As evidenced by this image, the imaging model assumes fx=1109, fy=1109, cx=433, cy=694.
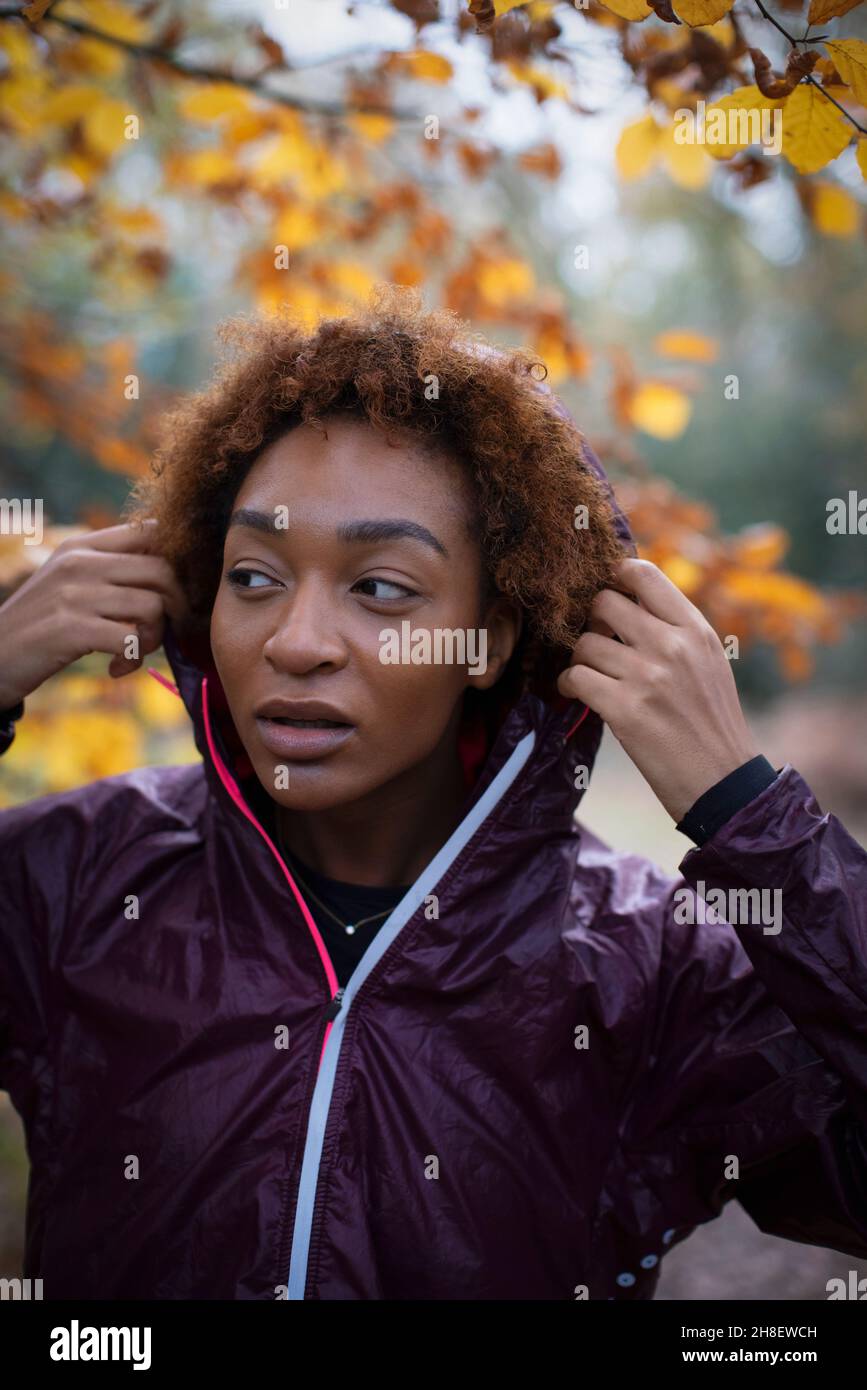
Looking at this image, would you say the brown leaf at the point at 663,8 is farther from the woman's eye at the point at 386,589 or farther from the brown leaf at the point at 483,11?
the woman's eye at the point at 386,589

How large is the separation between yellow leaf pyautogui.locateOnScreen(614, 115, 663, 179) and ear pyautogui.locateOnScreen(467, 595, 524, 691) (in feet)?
3.68

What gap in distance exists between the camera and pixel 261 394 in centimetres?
211

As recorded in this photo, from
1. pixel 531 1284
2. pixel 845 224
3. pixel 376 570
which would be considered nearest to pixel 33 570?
pixel 376 570

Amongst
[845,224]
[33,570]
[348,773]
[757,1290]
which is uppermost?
[845,224]

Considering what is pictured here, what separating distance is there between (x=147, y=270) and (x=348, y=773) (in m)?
2.70

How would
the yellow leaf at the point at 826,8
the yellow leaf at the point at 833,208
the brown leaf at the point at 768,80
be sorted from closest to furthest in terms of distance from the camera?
the yellow leaf at the point at 826,8 → the brown leaf at the point at 768,80 → the yellow leaf at the point at 833,208

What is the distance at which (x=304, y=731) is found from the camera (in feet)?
6.34

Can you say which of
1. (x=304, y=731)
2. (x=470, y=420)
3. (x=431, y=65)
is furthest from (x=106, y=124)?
(x=304, y=731)

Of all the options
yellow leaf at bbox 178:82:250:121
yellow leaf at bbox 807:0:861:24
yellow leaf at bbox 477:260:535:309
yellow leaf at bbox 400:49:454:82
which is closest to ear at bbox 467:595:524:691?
yellow leaf at bbox 807:0:861:24

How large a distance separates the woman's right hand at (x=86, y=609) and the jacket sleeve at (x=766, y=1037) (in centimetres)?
116

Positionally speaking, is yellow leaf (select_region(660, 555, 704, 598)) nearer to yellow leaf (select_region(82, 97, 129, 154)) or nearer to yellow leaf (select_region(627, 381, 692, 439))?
yellow leaf (select_region(627, 381, 692, 439))

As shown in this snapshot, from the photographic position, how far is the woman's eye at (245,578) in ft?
6.57

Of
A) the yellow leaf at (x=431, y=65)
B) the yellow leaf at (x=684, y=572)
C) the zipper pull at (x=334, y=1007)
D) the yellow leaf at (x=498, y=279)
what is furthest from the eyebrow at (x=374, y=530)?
the yellow leaf at (x=498, y=279)

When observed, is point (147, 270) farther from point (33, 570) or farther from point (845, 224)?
point (845, 224)
